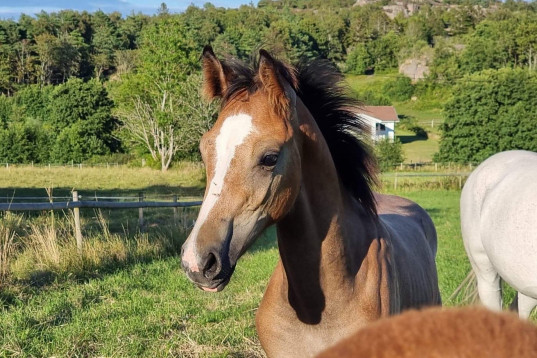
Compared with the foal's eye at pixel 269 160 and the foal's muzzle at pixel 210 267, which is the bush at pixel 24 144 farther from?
the foal's muzzle at pixel 210 267

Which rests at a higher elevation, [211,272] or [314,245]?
[211,272]

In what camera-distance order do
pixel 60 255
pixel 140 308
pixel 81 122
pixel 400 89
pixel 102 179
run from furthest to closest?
pixel 400 89 → pixel 81 122 → pixel 102 179 → pixel 60 255 → pixel 140 308

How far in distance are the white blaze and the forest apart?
737 millimetres

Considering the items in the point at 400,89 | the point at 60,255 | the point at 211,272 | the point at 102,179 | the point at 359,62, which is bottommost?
the point at 400,89

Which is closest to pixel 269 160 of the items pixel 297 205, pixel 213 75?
pixel 297 205

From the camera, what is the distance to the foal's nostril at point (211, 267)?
84.4 inches

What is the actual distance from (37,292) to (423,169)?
34132mm

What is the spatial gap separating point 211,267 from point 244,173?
42 centimetres

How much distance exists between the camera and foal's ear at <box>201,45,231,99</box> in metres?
2.76

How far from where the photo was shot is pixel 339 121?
307 centimetres

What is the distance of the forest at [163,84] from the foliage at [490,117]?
3.3 inches

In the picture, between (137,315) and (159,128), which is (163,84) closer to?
(159,128)

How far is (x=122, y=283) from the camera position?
709 cm

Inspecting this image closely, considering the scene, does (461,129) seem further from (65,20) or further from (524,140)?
(65,20)
